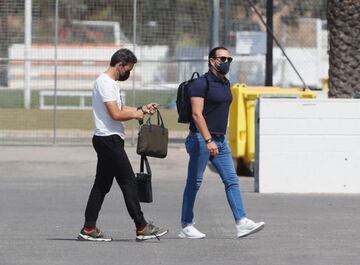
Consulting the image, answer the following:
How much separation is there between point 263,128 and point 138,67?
8.18 metres

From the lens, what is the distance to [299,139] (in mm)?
15273

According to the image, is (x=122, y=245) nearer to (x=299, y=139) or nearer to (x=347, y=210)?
(x=347, y=210)

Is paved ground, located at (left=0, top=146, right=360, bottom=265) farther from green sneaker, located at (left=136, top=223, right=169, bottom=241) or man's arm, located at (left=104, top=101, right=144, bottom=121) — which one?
man's arm, located at (left=104, top=101, right=144, bottom=121)

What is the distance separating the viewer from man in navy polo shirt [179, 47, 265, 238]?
10.8 metres

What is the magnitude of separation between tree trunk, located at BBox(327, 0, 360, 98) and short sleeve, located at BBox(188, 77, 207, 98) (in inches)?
325

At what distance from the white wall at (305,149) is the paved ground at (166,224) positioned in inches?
10.8

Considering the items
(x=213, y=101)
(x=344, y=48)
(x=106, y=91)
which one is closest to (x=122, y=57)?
(x=106, y=91)

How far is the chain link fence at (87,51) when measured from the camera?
2192 cm

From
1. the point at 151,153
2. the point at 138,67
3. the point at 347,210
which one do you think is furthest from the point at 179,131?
the point at 151,153

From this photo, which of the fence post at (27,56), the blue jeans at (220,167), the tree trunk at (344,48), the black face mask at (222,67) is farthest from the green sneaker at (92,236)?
the fence post at (27,56)

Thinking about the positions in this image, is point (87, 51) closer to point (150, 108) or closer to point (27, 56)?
point (27, 56)

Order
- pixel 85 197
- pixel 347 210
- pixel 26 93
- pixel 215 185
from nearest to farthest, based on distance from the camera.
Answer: pixel 347 210 → pixel 85 197 → pixel 215 185 → pixel 26 93

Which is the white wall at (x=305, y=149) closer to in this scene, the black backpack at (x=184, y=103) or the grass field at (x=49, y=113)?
the black backpack at (x=184, y=103)

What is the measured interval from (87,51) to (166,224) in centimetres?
1216
